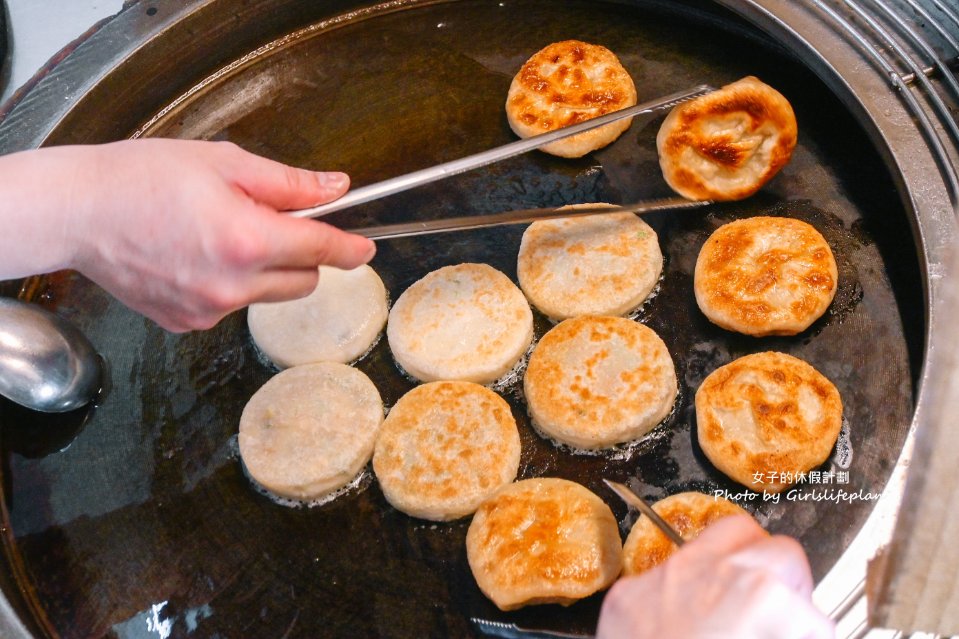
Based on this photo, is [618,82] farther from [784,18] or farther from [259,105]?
[259,105]

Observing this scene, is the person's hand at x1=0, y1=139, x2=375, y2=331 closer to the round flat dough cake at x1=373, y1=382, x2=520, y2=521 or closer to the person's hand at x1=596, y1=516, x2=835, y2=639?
the round flat dough cake at x1=373, y1=382, x2=520, y2=521

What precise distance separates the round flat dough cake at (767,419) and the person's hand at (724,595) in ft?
1.84

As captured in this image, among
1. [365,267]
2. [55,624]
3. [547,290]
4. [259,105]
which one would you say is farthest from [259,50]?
[55,624]

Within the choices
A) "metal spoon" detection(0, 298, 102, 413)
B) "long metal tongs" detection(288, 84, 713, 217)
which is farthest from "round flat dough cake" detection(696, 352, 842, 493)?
"metal spoon" detection(0, 298, 102, 413)

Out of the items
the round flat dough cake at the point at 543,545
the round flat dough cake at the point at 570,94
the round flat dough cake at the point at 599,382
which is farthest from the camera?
the round flat dough cake at the point at 570,94

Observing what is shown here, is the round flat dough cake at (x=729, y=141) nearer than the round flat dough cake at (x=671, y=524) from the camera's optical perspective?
No

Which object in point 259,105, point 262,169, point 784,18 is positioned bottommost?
point 259,105

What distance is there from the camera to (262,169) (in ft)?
5.38

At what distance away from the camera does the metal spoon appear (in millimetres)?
2088

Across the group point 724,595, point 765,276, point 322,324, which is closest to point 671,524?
point 724,595

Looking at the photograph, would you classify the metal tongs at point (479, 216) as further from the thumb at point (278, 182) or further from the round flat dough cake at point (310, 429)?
the round flat dough cake at point (310, 429)

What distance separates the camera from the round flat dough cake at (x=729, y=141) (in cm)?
227

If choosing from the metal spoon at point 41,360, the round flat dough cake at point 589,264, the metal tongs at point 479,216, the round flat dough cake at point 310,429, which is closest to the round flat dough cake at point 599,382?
the round flat dough cake at point 589,264

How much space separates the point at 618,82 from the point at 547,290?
0.86m
